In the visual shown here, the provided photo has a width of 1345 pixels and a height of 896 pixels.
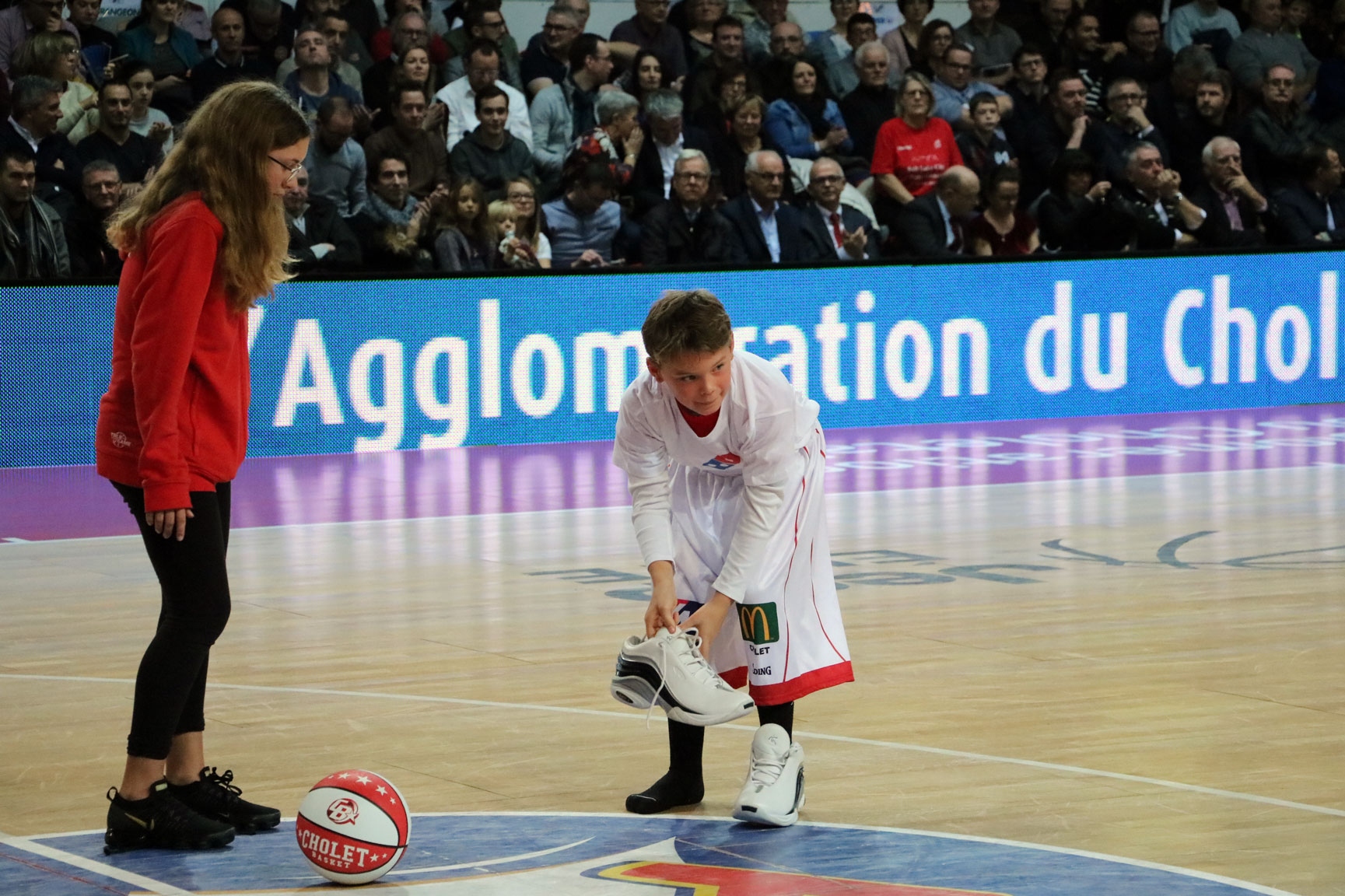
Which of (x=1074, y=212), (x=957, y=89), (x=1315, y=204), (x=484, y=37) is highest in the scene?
(x=484, y=37)

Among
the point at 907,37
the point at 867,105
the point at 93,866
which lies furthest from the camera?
the point at 907,37

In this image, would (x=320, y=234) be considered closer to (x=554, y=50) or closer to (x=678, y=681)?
(x=554, y=50)

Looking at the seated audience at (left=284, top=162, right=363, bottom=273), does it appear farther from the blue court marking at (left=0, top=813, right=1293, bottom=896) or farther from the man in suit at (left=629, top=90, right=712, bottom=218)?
the blue court marking at (left=0, top=813, right=1293, bottom=896)

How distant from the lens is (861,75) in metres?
15.5

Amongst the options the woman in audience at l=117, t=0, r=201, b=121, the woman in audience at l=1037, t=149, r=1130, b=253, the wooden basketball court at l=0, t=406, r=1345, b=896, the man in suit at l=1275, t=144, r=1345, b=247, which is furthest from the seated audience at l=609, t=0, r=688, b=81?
the man in suit at l=1275, t=144, r=1345, b=247

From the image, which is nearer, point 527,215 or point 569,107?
point 527,215

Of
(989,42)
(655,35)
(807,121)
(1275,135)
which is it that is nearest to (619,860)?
(807,121)

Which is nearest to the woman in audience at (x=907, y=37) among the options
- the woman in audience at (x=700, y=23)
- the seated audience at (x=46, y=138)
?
the woman in audience at (x=700, y=23)

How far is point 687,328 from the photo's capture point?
14.8ft

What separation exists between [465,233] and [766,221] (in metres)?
2.28

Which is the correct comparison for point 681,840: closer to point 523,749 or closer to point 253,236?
point 523,749

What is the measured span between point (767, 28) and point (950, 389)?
348 cm

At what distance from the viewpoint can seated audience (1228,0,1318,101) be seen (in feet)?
55.8

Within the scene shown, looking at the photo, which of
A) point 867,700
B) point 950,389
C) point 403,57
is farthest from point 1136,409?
point 867,700
